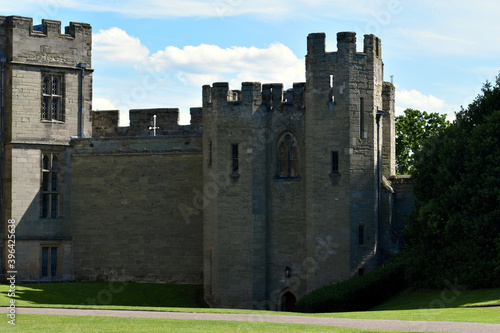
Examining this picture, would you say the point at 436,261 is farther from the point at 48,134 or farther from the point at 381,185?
the point at 48,134

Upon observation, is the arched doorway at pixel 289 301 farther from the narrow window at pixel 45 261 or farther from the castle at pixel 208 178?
the narrow window at pixel 45 261

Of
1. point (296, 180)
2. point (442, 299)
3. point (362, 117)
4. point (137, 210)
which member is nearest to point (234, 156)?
point (296, 180)

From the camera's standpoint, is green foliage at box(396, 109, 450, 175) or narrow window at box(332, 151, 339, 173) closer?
narrow window at box(332, 151, 339, 173)

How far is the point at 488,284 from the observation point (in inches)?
1142

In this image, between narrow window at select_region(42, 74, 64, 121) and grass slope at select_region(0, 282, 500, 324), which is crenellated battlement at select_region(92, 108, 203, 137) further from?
grass slope at select_region(0, 282, 500, 324)

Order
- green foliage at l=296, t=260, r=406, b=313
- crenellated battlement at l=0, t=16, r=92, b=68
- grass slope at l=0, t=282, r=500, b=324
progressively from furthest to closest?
crenellated battlement at l=0, t=16, r=92, b=68
green foliage at l=296, t=260, r=406, b=313
grass slope at l=0, t=282, r=500, b=324

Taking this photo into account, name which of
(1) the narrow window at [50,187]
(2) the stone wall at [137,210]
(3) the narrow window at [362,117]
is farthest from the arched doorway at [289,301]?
(1) the narrow window at [50,187]

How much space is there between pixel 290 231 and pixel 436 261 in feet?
21.2

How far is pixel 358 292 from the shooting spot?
30.4 metres

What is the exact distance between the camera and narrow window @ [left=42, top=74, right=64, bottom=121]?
127ft

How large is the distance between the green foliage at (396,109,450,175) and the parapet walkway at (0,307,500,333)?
2915cm

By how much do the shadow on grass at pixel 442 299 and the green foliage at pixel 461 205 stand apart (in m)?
0.43

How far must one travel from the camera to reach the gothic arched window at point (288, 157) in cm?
3456

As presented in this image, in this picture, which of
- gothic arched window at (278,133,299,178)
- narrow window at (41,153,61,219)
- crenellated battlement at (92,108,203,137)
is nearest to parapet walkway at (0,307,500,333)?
gothic arched window at (278,133,299,178)
